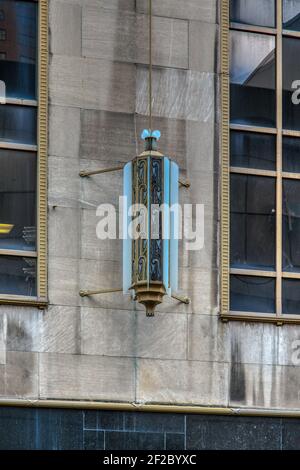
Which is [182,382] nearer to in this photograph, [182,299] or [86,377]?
[182,299]

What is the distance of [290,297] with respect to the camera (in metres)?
29.2

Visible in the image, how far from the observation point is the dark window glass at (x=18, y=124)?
28.3m

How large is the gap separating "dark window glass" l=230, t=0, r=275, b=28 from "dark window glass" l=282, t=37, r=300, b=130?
0.46 m

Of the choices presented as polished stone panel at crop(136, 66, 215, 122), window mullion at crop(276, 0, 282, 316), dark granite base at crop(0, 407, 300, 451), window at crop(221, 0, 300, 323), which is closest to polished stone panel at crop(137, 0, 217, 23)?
window at crop(221, 0, 300, 323)

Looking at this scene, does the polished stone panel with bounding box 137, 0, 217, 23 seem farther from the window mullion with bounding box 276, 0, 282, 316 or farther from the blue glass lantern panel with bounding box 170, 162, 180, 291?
the blue glass lantern panel with bounding box 170, 162, 180, 291

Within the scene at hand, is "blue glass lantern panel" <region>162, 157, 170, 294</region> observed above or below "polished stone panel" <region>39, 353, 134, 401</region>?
above

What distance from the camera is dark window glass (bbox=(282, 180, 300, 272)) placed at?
29.3m

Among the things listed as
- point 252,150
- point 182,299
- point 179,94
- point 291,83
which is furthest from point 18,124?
point 291,83

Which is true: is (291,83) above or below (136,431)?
above

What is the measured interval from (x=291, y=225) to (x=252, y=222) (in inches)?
27.5

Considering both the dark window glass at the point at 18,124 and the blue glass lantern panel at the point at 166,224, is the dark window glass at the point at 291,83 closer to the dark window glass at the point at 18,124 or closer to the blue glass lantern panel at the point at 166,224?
the blue glass lantern panel at the point at 166,224

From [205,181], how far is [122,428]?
14.3ft

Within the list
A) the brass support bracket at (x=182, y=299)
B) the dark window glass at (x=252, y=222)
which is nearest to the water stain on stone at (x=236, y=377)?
the brass support bracket at (x=182, y=299)

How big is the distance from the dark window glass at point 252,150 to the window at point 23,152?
331 centimetres
